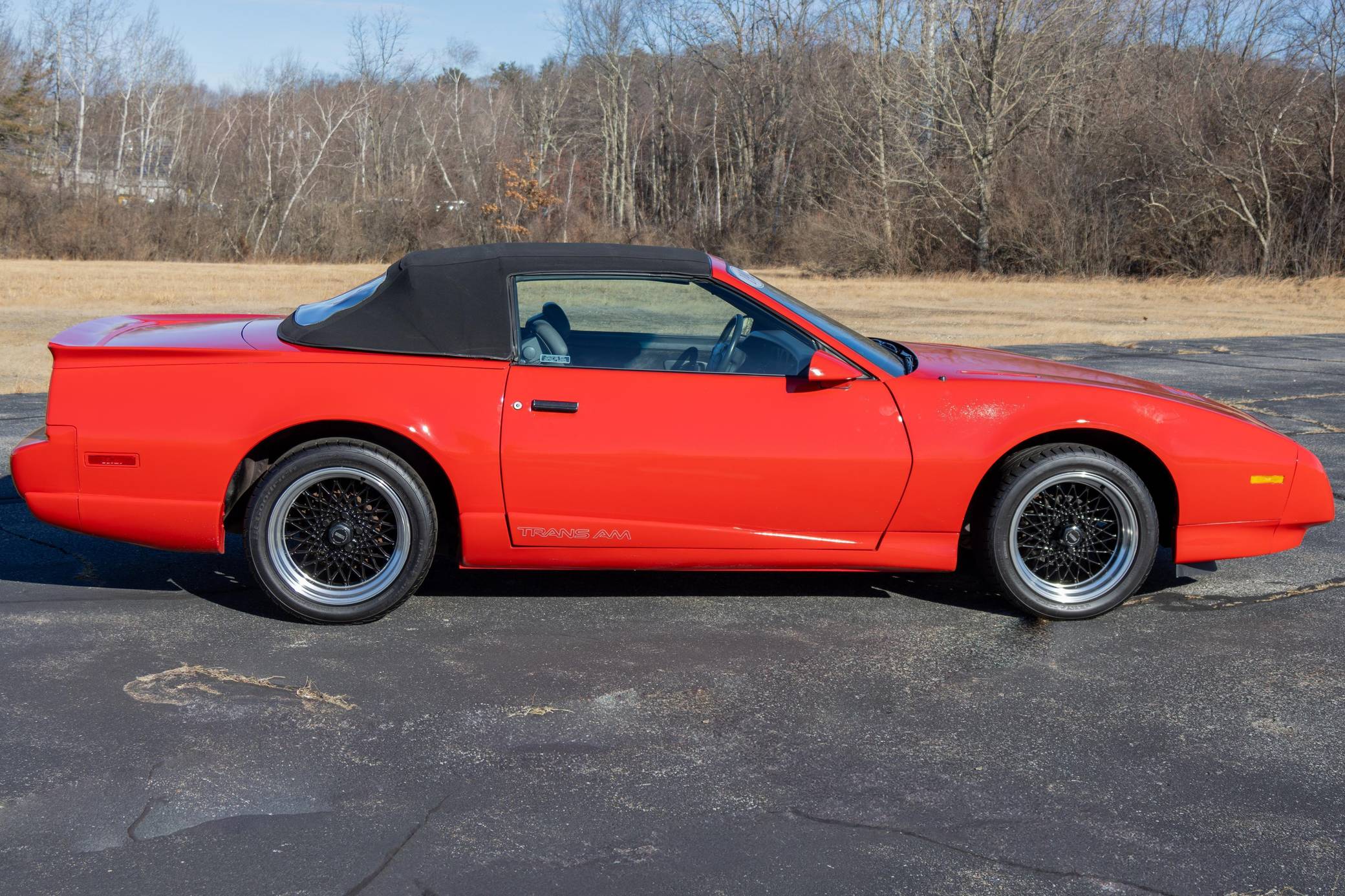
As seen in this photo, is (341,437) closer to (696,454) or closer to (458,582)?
(458,582)

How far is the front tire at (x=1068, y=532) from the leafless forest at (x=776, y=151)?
3025 centimetres

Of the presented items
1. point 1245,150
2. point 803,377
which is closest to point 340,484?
point 803,377

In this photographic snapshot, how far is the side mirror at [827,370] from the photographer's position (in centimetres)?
458

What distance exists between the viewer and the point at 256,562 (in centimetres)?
460

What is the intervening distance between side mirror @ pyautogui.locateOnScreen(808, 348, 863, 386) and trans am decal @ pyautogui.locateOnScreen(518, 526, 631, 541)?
91 cm

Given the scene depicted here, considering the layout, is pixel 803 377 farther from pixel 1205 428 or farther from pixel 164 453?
pixel 164 453

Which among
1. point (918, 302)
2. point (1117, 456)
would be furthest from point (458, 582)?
point (918, 302)

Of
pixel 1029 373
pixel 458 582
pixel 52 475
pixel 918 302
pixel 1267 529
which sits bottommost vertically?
pixel 458 582

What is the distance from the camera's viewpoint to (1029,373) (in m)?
5.06

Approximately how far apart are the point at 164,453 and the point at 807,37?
5109 cm

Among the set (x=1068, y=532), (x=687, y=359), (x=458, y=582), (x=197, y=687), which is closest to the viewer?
(x=197, y=687)

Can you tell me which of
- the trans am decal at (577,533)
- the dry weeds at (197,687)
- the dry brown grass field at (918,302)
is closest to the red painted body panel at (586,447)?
the trans am decal at (577,533)

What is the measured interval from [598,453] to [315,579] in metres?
1.20

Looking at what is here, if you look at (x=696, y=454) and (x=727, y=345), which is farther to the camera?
(x=727, y=345)
